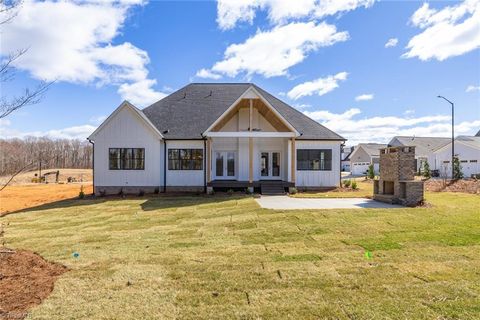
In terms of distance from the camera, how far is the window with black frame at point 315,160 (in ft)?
67.5

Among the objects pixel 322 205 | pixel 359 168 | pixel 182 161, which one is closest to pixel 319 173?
pixel 322 205

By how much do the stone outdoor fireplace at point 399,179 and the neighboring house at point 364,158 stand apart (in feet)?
131

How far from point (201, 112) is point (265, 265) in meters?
17.7

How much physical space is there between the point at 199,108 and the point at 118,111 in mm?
6132

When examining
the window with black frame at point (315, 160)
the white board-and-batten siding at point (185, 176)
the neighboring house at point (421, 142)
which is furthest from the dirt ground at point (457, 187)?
the neighboring house at point (421, 142)

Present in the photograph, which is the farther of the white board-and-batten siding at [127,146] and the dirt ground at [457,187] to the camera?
the dirt ground at [457,187]

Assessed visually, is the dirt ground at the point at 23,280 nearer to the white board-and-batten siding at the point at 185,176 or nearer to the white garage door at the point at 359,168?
the white board-and-batten siding at the point at 185,176

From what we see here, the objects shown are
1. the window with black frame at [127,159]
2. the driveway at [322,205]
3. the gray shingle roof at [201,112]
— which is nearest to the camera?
the driveway at [322,205]

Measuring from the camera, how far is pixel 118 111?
18.8 meters

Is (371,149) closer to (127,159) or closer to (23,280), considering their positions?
(127,159)

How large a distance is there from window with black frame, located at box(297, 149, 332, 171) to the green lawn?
9.32 metres

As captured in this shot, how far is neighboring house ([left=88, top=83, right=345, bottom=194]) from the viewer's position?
18.8 m

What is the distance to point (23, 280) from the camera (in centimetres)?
517

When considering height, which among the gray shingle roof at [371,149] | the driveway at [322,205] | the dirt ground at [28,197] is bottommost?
the dirt ground at [28,197]
